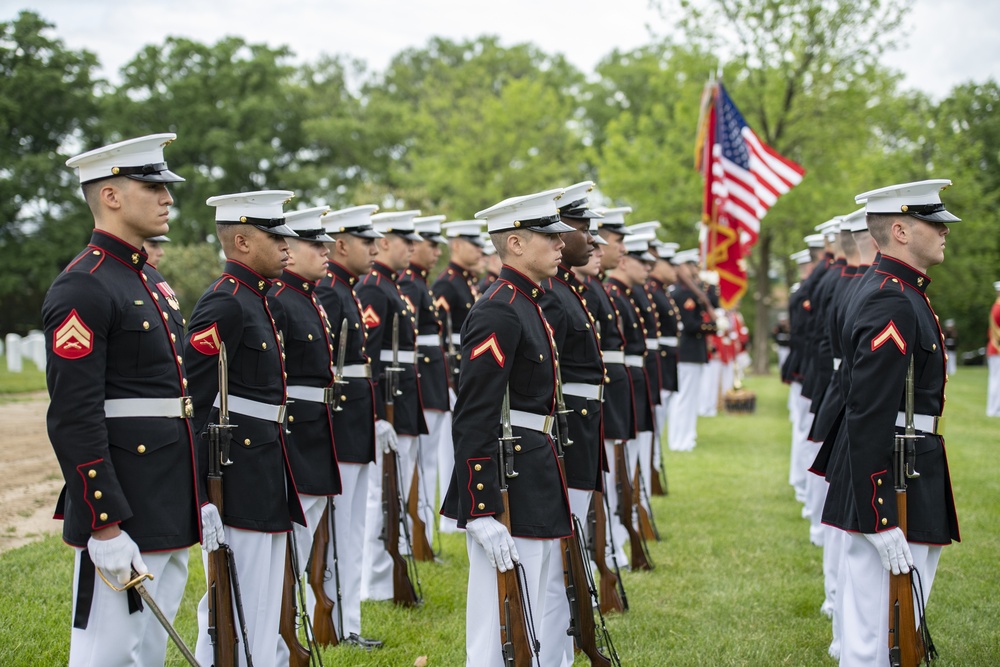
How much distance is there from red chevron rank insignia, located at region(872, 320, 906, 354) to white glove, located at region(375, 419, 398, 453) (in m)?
3.22

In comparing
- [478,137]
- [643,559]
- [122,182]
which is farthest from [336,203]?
[122,182]

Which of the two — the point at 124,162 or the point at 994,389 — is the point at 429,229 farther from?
the point at 994,389

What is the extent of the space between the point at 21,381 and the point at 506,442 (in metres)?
18.3

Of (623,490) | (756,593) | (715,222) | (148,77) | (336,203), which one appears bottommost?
(756,593)

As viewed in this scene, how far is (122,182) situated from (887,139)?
137 ft

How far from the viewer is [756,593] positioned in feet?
22.9

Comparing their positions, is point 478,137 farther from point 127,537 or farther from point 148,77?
point 127,537

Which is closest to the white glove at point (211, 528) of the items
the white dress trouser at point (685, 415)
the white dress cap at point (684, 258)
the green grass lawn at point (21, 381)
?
the white dress cap at point (684, 258)

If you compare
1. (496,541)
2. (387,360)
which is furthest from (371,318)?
(496,541)

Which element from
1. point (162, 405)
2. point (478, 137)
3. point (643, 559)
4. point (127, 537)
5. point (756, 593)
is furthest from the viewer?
point (478, 137)

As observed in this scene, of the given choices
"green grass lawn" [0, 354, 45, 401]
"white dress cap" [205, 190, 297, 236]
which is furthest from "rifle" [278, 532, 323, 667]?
"green grass lawn" [0, 354, 45, 401]

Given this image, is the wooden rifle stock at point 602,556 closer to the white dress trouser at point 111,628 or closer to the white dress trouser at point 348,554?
the white dress trouser at point 348,554

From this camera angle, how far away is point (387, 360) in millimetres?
7148

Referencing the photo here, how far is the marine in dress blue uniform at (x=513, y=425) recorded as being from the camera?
412cm
